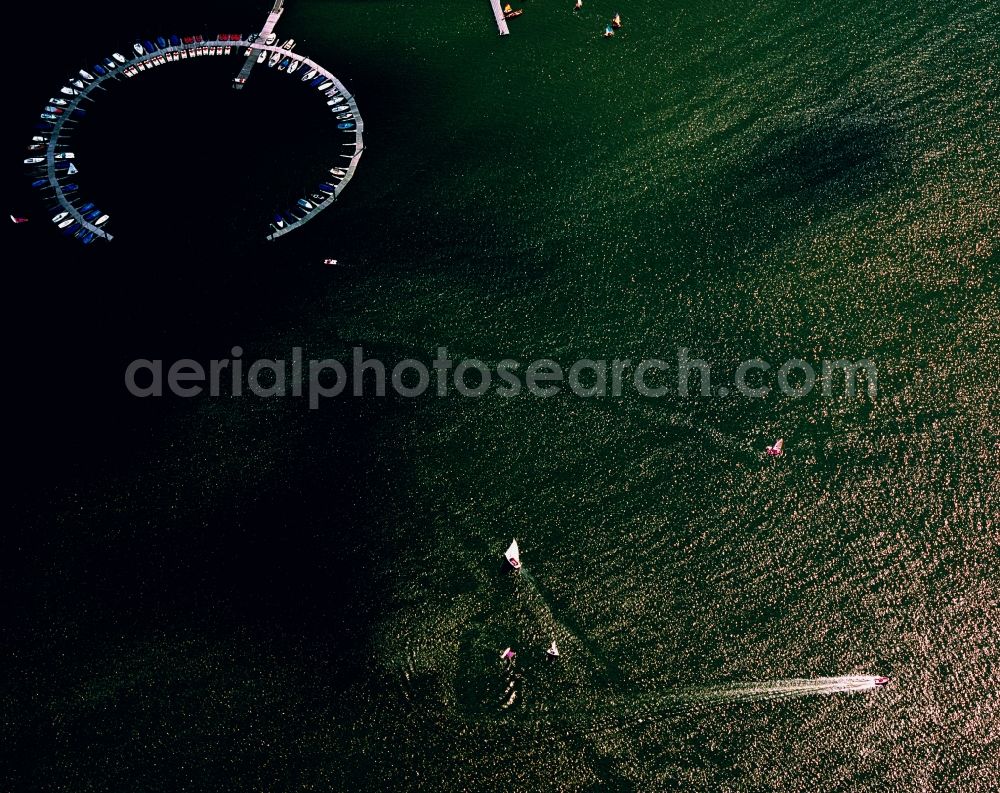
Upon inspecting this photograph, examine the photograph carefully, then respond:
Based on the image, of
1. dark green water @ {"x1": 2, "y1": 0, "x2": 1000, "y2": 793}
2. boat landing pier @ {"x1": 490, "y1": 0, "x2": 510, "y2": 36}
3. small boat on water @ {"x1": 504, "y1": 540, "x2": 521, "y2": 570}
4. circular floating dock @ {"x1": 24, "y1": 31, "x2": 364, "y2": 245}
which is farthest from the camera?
boat landing pier @ {"x1": 490, "y1": 0, "x2": 510, "y2": 36}

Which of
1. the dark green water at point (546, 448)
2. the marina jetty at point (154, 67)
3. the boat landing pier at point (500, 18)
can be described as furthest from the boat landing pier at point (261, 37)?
the boat landing pier at point (500, 18)

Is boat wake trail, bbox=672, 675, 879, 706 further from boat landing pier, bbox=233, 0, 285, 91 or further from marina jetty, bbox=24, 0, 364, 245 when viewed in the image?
boat landing pier, bbox=233, 0, 285, 91

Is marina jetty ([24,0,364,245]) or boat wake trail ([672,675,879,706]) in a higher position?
marina jetty ([24,0,364,245])

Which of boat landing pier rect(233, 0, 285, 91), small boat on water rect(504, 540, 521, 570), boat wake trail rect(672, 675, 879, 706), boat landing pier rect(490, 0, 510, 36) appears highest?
boat landing pier rect(233, 0, 285, 91)

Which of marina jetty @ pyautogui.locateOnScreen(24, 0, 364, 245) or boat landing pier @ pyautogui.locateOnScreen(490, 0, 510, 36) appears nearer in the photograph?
marina jetty @ pyautogui.locateOnScreen(24, 0, 364, 245)

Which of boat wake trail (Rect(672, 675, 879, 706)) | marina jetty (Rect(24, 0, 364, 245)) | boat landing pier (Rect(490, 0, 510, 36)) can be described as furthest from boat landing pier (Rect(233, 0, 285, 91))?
boat wake trail (Rect(672, 675, 879, 706))

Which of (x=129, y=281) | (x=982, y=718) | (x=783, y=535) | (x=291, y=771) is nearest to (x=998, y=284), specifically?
(x=783, y=535)

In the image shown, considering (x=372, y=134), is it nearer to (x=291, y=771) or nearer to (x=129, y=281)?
(x=129, y=281)
